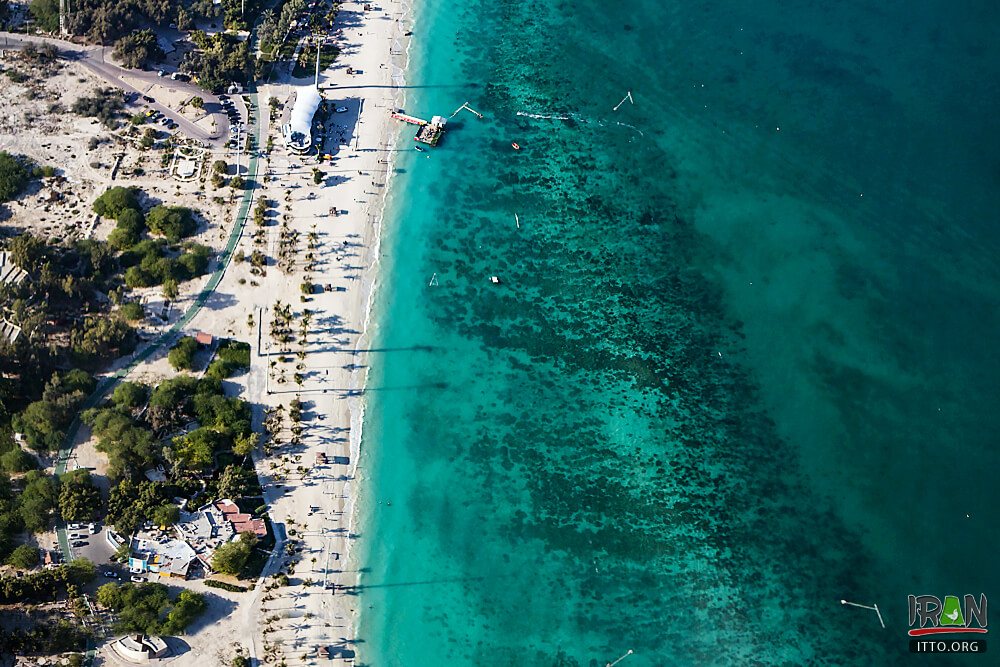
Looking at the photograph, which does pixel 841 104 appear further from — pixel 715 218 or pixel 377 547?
pixel 377 547

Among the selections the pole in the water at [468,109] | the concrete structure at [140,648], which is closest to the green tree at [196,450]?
the concrete structure at [140,648]

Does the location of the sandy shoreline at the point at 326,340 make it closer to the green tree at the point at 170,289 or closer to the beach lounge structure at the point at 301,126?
the beach lounge structure at the point at 301,126

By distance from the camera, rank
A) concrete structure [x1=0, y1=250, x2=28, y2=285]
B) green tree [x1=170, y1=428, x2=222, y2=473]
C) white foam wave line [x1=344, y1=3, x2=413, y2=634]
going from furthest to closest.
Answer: concrete structure [x1=0, y1=250, x2=28, y2=285]
white foam wave line [x1=344, y1=3, x2=413, y2=634]
green tree [x1=170, y1=428, x2=222, y2=473]

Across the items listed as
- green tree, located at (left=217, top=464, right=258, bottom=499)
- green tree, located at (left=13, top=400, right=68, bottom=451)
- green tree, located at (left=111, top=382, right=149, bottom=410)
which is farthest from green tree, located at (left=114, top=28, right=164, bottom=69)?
green tree, located at (left=217, top=464, right=258, bottom=499)

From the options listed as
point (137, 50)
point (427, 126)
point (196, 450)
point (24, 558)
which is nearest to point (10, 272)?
point (196, 450)

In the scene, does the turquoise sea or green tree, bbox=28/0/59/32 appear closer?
the turquoise sea

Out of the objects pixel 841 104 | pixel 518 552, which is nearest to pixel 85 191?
pixel 518 552
